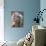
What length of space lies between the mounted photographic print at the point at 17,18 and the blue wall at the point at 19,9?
12 centimetres

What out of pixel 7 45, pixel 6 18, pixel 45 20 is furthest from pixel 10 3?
pixel 7 45

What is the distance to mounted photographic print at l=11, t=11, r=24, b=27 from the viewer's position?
5514mm

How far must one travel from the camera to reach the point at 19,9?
552cm

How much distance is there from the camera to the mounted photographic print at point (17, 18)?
551 centimetres

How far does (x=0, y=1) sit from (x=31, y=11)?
1.31 m

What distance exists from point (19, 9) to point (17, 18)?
0.37 meters

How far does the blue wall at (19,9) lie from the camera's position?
17.9 ft

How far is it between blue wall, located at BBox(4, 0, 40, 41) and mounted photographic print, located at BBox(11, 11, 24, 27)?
122mm

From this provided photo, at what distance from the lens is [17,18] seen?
554cm

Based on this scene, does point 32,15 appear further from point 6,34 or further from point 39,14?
point 6,34

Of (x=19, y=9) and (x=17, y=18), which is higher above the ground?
(x=19, y=9)

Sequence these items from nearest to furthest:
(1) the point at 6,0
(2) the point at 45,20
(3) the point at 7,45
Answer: (3) the point at 7,45
(2) the point at 45,20
(1) the point at 6,0

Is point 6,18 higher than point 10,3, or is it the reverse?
point 10,3

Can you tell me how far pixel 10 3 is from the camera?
545cm
